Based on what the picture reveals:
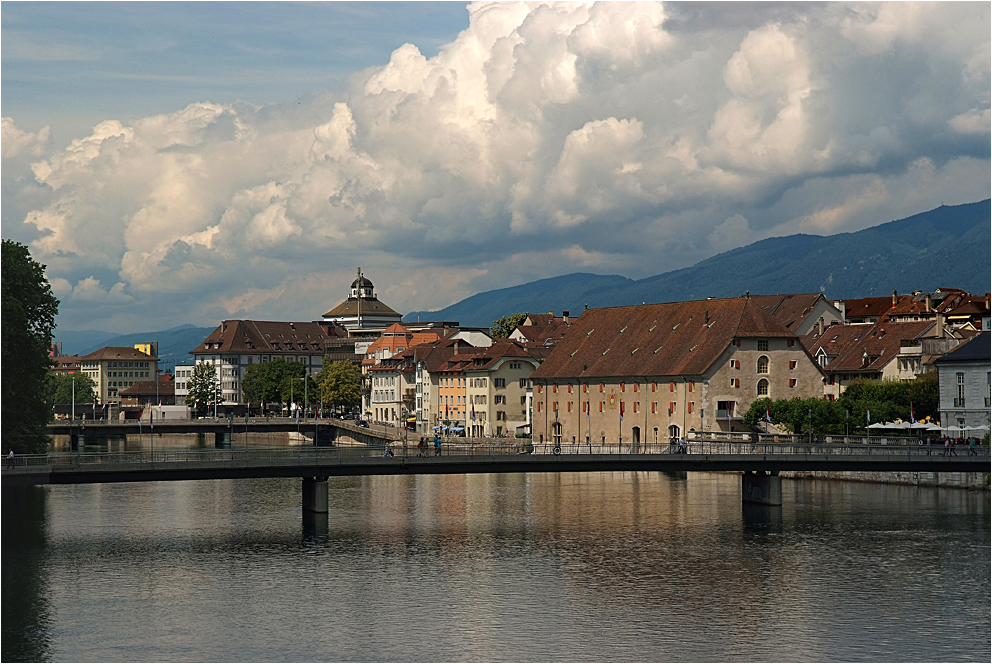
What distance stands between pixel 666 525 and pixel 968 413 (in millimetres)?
36146

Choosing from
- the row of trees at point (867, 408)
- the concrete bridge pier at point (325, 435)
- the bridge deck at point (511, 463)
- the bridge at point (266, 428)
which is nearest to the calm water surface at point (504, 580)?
the bridge deck at point (511, 463)

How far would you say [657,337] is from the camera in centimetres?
13362

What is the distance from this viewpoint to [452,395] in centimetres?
17038

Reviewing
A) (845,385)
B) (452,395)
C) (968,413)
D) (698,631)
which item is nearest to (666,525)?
(698,631)

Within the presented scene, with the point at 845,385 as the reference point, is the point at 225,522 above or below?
below

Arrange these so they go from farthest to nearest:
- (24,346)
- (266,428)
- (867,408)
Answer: (266,428), (867,408), (24,346)

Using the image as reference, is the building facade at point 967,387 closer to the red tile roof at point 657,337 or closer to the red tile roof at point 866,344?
the red tile roof at point 657,337

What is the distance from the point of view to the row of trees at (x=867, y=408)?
10656cm

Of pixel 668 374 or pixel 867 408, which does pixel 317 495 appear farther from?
pixel 668 374

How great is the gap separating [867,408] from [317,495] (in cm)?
4623

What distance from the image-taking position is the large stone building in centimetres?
12238

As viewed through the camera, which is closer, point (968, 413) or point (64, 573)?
point (64, 573)

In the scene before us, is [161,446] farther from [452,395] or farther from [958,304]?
[958,304]

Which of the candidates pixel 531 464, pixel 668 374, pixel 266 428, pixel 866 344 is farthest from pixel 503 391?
pixel 531 464
